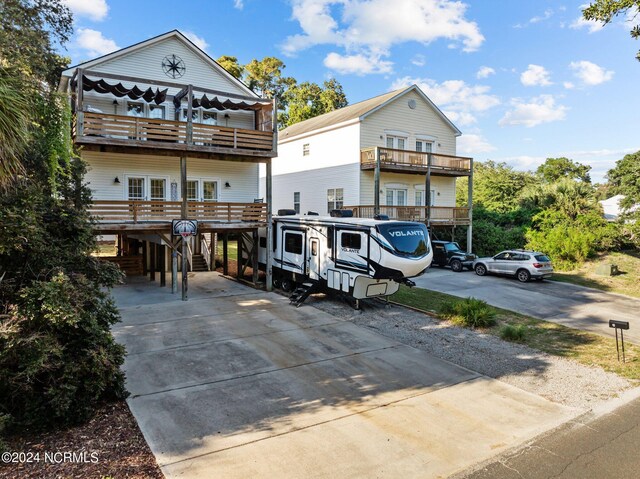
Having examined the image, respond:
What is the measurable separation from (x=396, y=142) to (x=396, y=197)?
11.7 feet

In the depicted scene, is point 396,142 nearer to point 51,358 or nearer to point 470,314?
point 470,314

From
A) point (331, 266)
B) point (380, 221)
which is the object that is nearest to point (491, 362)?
point (380, 221)

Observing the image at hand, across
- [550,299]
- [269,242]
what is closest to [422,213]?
[550,299]

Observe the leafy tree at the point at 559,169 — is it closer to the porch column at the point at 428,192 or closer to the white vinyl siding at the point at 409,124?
the white vinyl siding at the point at 409,124

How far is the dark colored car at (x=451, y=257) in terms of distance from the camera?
23141 mm

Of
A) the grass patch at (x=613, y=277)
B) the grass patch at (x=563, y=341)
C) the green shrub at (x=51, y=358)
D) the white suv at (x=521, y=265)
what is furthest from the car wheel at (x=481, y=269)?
the green shrub at (x=51, y=358)

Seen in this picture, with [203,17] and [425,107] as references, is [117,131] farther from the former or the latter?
[425,107]

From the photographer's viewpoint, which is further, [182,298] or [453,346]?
[182,298]

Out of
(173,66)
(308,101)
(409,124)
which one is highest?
(308,101)

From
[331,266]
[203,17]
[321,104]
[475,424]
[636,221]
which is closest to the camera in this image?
[475,424]

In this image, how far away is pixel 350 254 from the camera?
13.7m

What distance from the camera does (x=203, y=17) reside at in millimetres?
19766

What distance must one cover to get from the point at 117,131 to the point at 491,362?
47.5 ft

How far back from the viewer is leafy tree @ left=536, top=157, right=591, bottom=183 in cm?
5609
